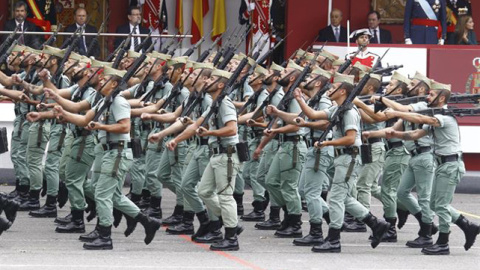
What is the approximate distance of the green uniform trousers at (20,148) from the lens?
18.3 metres

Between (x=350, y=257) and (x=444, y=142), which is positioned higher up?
(x=444, y=142)

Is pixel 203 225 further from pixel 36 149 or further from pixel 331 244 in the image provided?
pixel 36 149

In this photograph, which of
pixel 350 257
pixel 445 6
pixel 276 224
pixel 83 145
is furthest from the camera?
pixel 445 6

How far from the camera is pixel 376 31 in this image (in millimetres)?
23047

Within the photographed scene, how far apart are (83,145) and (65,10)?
963 centimetres

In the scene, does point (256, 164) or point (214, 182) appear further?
point (256, 164)

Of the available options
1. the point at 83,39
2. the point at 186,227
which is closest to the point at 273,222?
the point at 186,227

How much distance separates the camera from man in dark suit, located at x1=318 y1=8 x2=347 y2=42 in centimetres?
2298

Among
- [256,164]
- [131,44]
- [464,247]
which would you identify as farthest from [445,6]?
[464,247]

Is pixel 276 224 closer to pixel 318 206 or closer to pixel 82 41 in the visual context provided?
pixel 318 206

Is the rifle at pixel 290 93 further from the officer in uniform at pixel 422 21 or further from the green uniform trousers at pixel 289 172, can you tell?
the officer in uniform at pixel 422 21

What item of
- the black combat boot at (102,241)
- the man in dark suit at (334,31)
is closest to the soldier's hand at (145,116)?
the black combat boot at (102,241)

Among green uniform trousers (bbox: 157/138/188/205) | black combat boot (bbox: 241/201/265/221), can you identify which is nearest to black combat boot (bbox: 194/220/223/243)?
green uniform trousers (bbox: 157/138/188/205)

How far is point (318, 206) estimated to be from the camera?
50.2 feet
